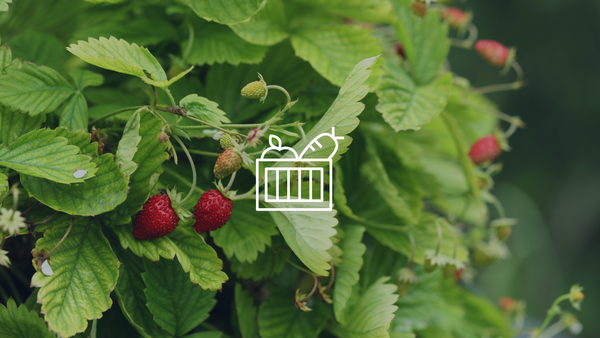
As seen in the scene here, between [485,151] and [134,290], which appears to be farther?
[485,151]

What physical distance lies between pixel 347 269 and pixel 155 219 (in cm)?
14

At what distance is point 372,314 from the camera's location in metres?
0.31

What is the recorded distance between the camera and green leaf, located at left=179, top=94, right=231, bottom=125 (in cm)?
26

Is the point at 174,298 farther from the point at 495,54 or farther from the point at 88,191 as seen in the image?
the point at 495,54

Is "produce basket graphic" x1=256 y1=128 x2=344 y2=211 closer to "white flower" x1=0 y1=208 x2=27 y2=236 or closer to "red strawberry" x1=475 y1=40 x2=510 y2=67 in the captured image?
"white flower" x1=0 y1=208 x2=27 y2=236

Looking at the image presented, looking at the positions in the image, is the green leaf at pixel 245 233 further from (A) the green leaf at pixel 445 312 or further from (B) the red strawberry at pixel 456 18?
(B) the red strawberry at pixel 456 18

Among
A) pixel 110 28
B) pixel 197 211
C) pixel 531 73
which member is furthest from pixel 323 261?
pixel 531 73

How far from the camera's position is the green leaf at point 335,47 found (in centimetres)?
33

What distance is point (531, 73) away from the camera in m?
2.46

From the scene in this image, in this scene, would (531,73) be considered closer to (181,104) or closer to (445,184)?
(445,184)

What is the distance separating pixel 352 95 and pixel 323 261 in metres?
0.09

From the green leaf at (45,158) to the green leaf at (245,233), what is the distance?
0.31 ft

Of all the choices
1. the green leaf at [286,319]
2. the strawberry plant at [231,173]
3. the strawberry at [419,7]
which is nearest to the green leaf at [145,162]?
the strawberry plant at [231,173]

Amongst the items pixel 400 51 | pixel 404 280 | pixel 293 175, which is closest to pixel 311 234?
pixel 293 175
